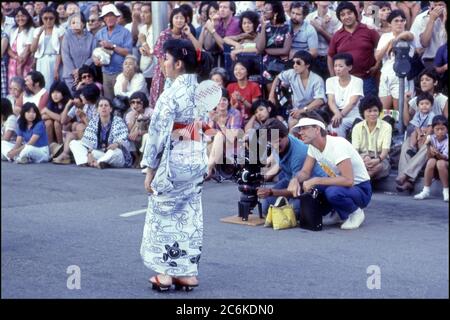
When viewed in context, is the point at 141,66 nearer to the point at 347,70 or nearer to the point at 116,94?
the point at 116,94

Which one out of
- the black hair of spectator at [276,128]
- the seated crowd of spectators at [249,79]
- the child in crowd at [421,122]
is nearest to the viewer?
the black hair of spectator at [276,128]

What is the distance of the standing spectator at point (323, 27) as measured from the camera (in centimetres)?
1098

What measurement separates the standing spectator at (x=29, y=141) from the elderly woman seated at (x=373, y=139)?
4.26 m

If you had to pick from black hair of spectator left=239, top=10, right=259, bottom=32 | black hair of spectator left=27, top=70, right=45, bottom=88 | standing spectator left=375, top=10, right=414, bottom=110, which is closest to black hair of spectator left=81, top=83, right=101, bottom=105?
black hair of spectator left=27, top=70, right=45, bottom=88

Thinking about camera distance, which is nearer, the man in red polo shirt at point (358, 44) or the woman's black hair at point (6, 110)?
the man in red polo shirt at point (358, 44)

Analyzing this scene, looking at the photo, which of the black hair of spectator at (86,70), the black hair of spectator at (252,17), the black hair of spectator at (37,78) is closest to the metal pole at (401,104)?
the black hair of spectator at (252,17)

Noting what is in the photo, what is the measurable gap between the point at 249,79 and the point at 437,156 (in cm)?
279

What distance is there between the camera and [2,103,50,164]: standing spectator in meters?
11.7

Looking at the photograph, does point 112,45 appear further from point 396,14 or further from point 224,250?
point 224,250

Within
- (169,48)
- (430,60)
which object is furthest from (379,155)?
(169,48)

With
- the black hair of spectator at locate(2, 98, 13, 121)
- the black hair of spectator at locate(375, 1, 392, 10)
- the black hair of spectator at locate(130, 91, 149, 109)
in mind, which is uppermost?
the black hair of spectator at locate(375, 1, 392, 10)

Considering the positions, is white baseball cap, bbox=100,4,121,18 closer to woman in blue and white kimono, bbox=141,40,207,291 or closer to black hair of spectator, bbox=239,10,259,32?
black hair of spectator, bbox=239,10,259,32

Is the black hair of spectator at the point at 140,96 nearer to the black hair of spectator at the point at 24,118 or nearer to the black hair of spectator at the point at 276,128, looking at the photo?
the black hair of spectator at the point at 24,118

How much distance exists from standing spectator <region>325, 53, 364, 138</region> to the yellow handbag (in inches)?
86.8
